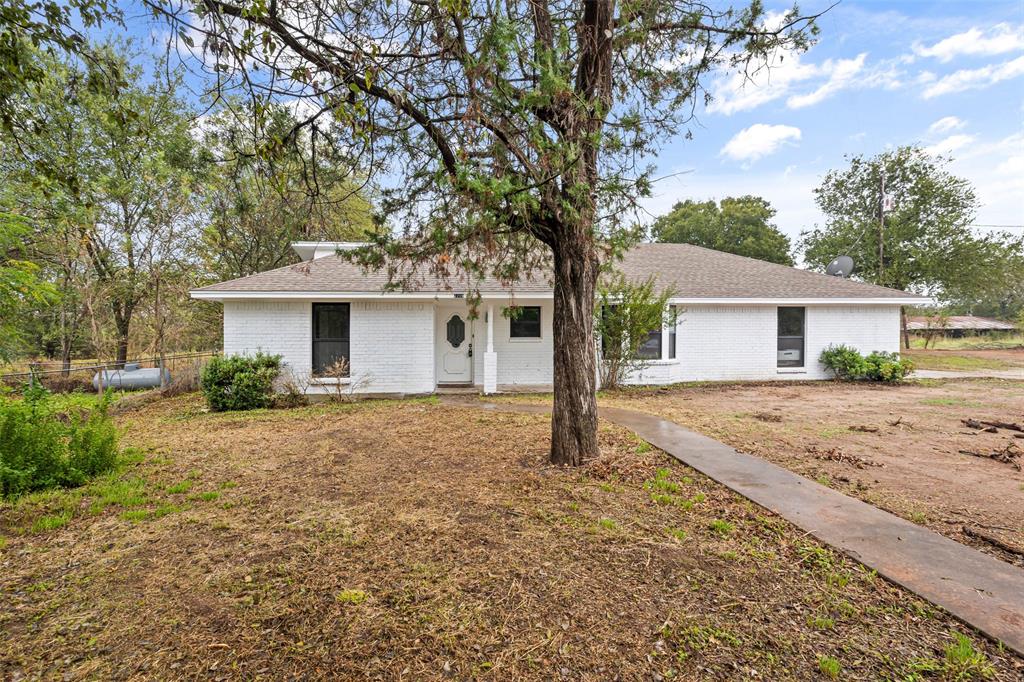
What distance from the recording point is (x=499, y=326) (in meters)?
12.0

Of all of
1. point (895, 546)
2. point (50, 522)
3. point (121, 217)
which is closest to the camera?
point (895, 546)

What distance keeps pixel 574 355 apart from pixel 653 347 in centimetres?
810

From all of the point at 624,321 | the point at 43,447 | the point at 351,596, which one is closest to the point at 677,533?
the point at 351,596

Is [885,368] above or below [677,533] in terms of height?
above

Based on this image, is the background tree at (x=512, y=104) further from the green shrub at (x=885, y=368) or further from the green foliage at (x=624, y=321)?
the green shrub at (x=885, y=368)

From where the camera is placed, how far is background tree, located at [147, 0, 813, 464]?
11.7 feet

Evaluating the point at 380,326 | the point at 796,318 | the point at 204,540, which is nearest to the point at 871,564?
the point at 204,540

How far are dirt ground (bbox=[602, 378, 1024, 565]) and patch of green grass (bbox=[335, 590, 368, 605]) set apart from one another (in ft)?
14.5

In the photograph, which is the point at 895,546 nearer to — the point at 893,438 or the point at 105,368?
the point at 893,438

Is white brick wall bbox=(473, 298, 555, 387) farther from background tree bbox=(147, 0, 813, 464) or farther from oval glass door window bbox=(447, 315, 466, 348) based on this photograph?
background tree bbox=(147, 0, 813, 464)

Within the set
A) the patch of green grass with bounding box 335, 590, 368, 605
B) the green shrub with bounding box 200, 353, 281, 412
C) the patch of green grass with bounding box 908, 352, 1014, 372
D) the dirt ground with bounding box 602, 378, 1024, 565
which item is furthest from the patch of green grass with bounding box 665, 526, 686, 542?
the patch of green grass with bounding box 908, 352, 1014, 372

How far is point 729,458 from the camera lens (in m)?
5.47

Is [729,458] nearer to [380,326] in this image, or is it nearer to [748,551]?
[748,551]

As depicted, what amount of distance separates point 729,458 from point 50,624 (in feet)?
20.2
